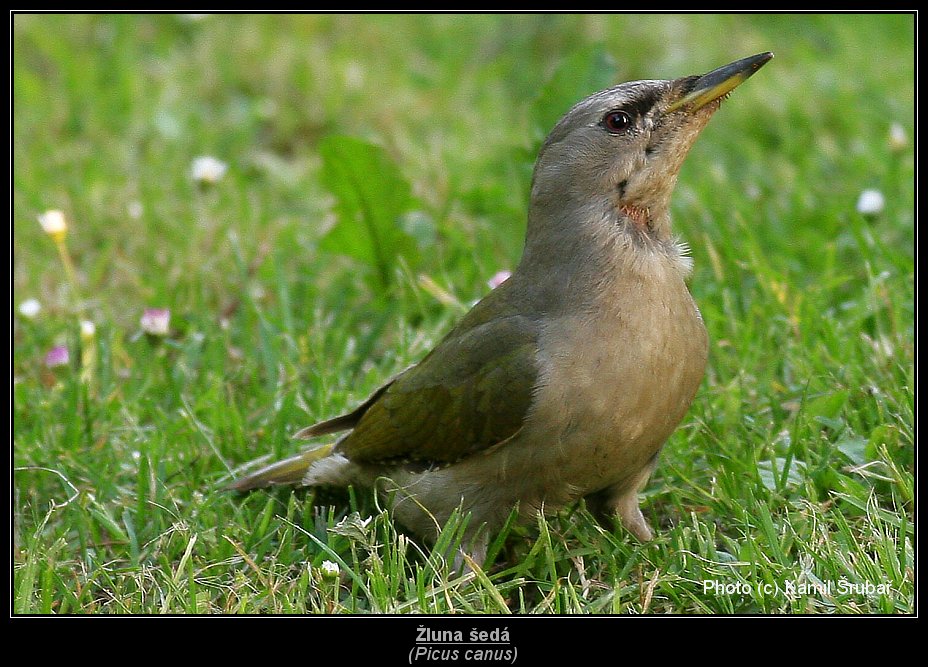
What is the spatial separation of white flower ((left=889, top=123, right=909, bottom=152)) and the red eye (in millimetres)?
2860

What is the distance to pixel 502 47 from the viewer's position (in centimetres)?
823

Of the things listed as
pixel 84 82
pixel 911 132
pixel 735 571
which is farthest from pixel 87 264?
pixel 911 132

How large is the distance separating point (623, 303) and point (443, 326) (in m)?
1.79

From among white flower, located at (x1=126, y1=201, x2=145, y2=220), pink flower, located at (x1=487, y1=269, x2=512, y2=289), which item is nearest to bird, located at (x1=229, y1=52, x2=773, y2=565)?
pink flower, located at (x1=487, y1=269, x2=512, y2=289)

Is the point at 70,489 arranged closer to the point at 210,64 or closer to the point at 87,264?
the point at 87,264

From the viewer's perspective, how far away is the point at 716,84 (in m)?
3.81

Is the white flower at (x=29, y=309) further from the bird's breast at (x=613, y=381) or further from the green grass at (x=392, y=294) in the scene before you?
the bird's breast at (x=613, y=381)

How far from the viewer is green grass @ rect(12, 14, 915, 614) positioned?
3855 millimetres

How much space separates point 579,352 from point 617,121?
793 millimetres

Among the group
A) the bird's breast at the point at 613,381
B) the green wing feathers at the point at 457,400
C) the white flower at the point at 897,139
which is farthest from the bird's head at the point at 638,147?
the white flower at the point at 897,139

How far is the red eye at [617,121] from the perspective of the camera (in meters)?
3.87

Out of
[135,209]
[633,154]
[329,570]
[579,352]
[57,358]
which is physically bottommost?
[329,570]

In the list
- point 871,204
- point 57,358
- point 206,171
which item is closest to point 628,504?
point 871,204

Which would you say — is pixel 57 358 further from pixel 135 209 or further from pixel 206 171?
pixel 135 209
